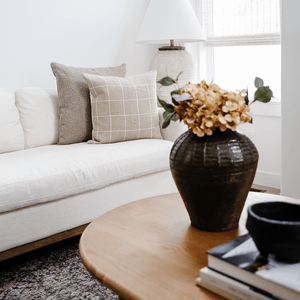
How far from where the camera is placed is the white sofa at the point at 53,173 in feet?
5.69

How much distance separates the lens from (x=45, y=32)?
114 inches

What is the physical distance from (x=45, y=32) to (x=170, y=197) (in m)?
2.08

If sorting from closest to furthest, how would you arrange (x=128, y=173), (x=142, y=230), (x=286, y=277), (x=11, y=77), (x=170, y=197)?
(x=286, y=277) → (x=142, y=230) → (x=170, y=197) → (x=128, y=173) → (x=11, y=77)

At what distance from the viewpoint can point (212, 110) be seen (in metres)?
0.99

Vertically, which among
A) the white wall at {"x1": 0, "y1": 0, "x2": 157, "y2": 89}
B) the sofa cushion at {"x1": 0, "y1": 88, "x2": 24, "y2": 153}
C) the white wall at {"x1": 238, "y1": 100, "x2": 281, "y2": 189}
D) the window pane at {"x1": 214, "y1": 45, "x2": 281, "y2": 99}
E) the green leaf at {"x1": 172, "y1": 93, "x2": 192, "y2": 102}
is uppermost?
the white wall at {"x1": 0, "y1": 0, "x2": 157, "y2": 89}

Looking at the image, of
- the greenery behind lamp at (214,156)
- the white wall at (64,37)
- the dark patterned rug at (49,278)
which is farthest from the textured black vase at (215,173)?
the white wall at (64,37)

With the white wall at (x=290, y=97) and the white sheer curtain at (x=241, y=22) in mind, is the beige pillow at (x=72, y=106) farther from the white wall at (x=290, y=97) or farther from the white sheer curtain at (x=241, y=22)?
the white sheer curtain at (x=241, y=22)

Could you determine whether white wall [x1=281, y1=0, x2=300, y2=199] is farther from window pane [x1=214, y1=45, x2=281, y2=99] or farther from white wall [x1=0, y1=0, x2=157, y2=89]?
white wall [x1=0, y1=0, x2=157, y2=89]

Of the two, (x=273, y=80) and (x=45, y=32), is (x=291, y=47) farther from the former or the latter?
(x=45, y=32)

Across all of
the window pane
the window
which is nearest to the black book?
the window

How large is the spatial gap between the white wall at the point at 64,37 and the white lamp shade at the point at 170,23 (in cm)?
61

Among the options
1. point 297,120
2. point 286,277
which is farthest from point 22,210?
point 297,120

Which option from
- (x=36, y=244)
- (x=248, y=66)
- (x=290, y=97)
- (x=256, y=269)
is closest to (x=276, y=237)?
(x=256, y=269)

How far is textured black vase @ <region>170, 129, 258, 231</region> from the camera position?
959 millimetres
